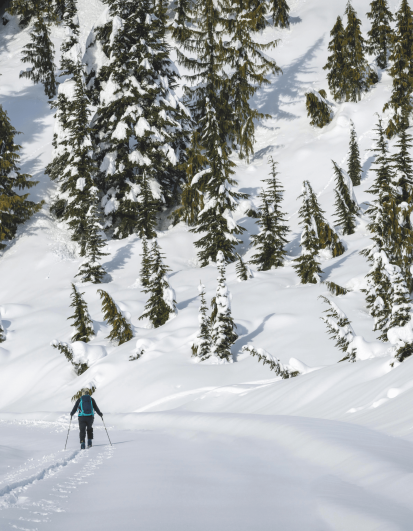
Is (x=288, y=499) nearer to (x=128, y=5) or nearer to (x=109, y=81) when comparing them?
(x=109, y=81)

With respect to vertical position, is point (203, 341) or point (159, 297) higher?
point (159, 297)

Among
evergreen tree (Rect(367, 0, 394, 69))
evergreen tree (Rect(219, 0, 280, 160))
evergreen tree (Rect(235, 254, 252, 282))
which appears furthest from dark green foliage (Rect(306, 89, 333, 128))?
evergreen tree (Rect(235, 254, 252, 282))

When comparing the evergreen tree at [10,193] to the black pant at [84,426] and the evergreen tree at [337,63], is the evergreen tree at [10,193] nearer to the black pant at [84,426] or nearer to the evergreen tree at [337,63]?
the black pant at [84,426]

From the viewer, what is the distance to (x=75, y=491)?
4.10m

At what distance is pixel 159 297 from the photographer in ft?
61.4

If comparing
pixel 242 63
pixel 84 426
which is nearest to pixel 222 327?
A: pixel 84 426

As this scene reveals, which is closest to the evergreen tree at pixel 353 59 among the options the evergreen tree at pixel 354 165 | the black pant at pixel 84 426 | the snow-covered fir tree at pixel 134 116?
the evergreen tree at pixel 354 165

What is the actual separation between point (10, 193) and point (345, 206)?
21.6 m

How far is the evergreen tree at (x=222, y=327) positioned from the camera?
1460 centimetres

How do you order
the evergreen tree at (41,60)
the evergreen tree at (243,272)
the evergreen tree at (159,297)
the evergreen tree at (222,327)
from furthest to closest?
1. the evergreen tree at (41,60)
2. the evergreen tree at (243,272)
3. the evergreen tree at (159,297)
4. the evergreen tree at (222,327)

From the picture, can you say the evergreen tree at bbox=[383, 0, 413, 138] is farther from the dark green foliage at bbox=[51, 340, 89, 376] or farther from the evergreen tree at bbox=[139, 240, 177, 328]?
the dark green foliage at bbox=[51, 340, 89, 376]

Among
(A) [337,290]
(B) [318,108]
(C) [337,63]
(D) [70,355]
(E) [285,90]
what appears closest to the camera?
(A) [337,290]

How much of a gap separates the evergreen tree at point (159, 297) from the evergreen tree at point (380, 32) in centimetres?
3779

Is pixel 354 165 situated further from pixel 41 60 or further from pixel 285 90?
pixel 41 60
